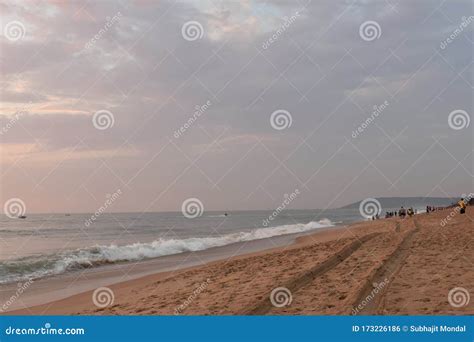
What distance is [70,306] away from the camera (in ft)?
35.0

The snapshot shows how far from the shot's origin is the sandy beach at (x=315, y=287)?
8055 mm

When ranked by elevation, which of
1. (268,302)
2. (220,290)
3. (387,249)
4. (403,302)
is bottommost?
(403,302)

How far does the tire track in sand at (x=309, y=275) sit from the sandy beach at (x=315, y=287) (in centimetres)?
2

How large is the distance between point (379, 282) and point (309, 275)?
5.80ft

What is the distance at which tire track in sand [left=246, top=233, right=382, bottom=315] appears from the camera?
804 centimetres

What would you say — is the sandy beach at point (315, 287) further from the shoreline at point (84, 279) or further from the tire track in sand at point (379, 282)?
the shoreline at point (84, 279)

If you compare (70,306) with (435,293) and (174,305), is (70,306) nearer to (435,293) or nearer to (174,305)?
(174,305)

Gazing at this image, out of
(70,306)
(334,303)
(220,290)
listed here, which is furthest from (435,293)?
(70,306)

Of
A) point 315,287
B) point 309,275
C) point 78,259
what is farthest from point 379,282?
point 78,259

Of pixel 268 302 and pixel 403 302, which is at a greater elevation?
pixel 268 302

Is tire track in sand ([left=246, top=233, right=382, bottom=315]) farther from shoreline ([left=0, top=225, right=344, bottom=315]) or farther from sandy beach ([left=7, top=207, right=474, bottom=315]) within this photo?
shoreline ([left=0, top=225, right=344, bottom=315])

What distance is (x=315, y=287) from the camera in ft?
31.7

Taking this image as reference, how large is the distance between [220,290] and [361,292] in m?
3.11

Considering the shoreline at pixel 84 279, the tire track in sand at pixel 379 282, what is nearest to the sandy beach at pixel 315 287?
the tire track in sand at pixel 379 282
